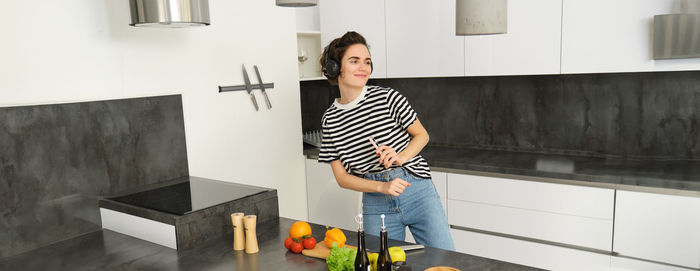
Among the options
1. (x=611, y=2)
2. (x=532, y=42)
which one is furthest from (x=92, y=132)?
(x=611, y=2)

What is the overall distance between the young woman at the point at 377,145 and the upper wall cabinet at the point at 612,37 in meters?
1.12

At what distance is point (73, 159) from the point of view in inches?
86.5

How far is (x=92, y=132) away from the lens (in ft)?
7.45

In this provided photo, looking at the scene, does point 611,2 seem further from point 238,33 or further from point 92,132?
point 92,132

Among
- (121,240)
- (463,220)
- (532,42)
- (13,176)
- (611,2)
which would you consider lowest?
(463,220)

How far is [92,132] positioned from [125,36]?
0.46 metres

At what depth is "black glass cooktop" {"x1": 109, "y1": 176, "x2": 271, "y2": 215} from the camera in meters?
2.05

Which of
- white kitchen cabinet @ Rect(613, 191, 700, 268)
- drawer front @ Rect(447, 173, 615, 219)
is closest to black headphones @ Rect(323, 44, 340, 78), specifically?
drawer front @ Rect(447, 173, 615, 219)

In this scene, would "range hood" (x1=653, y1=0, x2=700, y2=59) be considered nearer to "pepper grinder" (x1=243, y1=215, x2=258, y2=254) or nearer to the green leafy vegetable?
the green leafy vegetable

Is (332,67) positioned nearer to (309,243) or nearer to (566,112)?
(309,243)

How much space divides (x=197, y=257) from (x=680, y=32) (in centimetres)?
225

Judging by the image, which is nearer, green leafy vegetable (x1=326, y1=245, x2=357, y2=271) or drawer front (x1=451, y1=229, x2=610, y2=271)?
green leafy vegetable (x1=326, y1=245, x2=357, y2=271)

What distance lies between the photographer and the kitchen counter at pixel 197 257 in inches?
64.6

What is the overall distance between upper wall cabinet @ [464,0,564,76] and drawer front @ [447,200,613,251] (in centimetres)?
76
